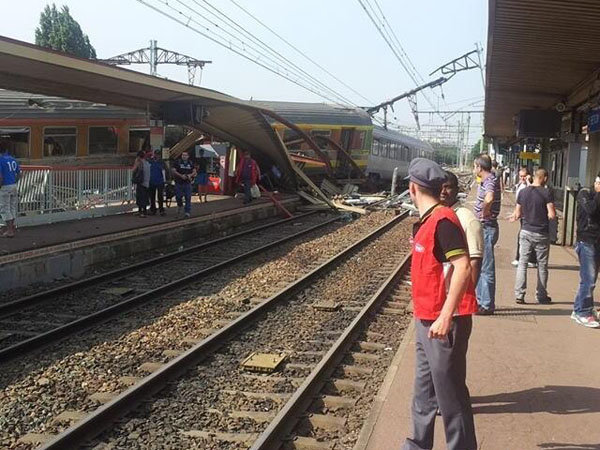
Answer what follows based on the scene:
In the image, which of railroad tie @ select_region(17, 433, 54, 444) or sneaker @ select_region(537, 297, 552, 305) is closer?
railroad tie @ select_region(17, 433, 54, 444)

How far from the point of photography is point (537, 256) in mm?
8281

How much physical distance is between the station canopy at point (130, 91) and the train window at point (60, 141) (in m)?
3.27

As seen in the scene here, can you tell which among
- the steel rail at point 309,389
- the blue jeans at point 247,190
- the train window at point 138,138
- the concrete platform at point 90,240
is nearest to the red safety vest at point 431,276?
the steel rail at point 309,389

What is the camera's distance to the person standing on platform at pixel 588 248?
23.7 feet

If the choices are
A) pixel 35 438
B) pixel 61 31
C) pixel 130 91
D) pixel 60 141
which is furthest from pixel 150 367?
pixel 61 31

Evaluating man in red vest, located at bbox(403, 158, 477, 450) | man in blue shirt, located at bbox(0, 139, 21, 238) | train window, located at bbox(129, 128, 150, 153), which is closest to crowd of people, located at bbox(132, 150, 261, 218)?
A: train window, located at bbox(129, 128, 150, 153)

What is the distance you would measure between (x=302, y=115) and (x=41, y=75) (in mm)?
16851

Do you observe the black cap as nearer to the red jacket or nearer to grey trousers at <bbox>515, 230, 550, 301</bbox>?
grey trousers at <bbox>515, 230, 550, 301</bbox>

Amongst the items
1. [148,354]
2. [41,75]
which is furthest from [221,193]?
[148,354]

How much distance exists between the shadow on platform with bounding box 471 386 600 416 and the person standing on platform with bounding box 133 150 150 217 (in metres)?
11.9

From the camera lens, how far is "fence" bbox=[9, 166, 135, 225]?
13.9m

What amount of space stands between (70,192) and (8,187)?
361 centimetres

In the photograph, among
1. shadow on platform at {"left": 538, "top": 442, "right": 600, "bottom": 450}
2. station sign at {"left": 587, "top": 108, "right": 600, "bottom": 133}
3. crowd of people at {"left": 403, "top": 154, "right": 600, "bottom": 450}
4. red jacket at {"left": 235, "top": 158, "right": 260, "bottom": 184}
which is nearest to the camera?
crowd of people at {"left": 403, "top": 154, "right": 600, "bottom": 450}

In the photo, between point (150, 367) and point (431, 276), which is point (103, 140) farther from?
point (431, 276)
